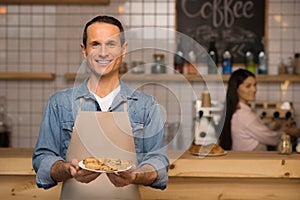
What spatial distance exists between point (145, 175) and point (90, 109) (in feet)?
0.81

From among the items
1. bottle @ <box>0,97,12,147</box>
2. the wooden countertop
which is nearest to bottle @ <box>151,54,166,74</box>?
the wooden countertop

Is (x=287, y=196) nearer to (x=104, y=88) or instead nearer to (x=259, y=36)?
(x=104, y=88)

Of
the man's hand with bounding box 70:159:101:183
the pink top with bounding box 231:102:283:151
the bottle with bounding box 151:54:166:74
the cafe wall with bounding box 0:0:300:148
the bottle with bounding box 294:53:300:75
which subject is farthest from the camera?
the cafe wall with bounding box 0:0:300:148

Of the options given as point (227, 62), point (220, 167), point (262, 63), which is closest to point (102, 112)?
point (220, 167)

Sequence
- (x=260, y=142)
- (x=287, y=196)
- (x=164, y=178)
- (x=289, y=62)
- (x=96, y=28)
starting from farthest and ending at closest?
(x=289, y=62)
(x=260, y=142)
(x=287, y=196)
(x=164, y=178)
(x=96, y=28)

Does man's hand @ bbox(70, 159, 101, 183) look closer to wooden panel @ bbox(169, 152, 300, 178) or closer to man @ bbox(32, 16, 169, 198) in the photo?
man @ bbox(32, 16, 169, 198)

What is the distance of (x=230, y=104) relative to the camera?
10.4 ft

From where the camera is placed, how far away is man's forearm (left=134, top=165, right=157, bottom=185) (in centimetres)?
137

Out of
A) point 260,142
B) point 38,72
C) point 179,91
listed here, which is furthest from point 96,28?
point 38,72

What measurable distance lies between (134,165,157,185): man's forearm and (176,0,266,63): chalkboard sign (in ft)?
7.48

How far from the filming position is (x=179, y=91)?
4.56 feet

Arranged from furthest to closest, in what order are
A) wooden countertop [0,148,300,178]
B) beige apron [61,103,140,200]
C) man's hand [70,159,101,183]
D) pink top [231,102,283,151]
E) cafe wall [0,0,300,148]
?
cafe wall [0,0,300,148]
pink top [231,102,283,151]
wooden countertop [0,148,300,178]
beige apron [61,103,140,200]
man's hand [70,159,101,183]

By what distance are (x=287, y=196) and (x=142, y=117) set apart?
1.06m

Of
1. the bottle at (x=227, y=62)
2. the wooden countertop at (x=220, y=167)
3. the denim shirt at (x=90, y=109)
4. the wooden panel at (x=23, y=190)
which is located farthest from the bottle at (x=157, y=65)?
the bottle at (x=227, y=62)
